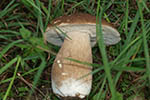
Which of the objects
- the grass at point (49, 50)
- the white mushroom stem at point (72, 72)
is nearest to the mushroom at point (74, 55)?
the white mushroom stem at point (72, 72)

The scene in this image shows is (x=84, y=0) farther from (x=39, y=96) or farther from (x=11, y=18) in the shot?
(x=39, y=96)

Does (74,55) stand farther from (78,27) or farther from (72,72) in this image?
(78,27)

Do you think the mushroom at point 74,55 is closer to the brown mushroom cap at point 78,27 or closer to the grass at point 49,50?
the brown mushroom cap at point 78,27

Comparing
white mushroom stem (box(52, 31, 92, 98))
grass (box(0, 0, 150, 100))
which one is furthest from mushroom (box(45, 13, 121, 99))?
grass (box(0, 0, 150, 100))

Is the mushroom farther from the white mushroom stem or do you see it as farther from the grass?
the grass

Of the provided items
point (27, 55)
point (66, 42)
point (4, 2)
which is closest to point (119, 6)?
point (66, 42)

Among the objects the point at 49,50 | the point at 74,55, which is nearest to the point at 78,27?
the point at 74,55
